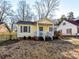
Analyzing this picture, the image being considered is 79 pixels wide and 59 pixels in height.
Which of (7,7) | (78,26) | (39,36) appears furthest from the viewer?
(7,7)

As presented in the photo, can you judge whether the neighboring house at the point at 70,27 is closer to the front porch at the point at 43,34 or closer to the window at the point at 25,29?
the front porch at the point at 43,34

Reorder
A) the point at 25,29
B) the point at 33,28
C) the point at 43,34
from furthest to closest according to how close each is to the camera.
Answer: the point at 33,28 → the point at 25,29 → the point at 43,34

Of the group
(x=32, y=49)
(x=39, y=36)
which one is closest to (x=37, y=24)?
(x=39, y=36)

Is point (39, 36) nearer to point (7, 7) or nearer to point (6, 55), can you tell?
point (6, 55)

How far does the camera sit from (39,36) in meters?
26.1

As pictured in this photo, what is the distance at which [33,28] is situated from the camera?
27375mm

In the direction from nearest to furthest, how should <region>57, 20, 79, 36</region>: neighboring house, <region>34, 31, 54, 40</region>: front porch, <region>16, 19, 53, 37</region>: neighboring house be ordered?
<region>34, 31, 54, 40</region>: front porch, <region>16, 19, 53, 37</region>: neighboring house, <region>57, 20, 79, 36</region>: neighboring house

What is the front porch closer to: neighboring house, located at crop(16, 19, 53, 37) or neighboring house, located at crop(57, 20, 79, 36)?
neighboring house, located at crop(16, 19, 53, 37)

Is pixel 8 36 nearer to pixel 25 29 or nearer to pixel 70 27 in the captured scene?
pixel 25 29

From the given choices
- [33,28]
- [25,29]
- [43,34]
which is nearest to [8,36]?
[25,29]

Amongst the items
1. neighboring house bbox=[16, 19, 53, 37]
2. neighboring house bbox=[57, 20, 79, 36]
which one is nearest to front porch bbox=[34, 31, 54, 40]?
neighboring house bbox=[16, 19, 53, 37]

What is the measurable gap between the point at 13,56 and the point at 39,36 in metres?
15.4

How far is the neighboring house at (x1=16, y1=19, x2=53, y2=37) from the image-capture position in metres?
26.5

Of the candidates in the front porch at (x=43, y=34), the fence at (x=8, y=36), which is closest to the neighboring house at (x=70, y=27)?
the front porch at (x=43, y=34)
